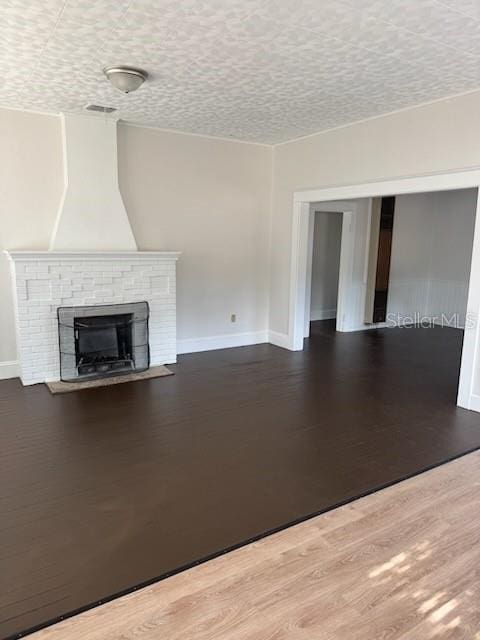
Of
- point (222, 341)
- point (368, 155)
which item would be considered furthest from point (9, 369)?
point (368, 155)

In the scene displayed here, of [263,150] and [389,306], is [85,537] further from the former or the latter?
[389,306]

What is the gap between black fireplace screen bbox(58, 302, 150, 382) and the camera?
4605mm

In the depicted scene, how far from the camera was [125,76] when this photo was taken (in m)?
3.32

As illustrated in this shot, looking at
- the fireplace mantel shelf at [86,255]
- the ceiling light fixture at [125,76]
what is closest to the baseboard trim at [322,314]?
the fireplace mantel shelf at [86,255]

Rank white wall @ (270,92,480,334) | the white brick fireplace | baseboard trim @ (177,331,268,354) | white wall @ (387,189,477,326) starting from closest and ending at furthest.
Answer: white wall @ (270,92,480,334)
the white brick fireplace
baseboard trim @ (177,331,268,354)
white wall @ (387,189,477,326)

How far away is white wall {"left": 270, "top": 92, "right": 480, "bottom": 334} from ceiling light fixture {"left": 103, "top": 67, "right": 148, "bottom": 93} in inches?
93.4

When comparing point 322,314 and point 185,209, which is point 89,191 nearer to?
point 185,209

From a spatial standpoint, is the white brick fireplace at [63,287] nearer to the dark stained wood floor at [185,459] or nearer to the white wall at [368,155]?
the dark stained wood floor at [185,459]

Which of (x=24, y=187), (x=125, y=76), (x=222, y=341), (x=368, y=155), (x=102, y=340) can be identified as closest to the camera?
(x=125, y=76)

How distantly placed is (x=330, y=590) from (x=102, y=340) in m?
3.60

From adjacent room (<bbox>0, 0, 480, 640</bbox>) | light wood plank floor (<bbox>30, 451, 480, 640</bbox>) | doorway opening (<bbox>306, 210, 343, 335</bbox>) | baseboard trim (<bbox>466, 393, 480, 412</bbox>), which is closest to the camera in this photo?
light wood plank floor (<bbox>30, 451, 480, 640</bbox>)

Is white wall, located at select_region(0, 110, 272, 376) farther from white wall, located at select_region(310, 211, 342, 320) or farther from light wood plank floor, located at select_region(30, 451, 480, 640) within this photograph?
light wood plank floor, located at select_region(30, 451, 480, 640)

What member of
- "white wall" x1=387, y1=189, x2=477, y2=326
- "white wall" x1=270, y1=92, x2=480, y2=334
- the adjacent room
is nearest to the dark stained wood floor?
the adjacent room

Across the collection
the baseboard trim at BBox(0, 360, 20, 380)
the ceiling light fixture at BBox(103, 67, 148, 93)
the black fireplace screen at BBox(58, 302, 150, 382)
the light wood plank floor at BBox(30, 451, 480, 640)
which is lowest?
the light wood plank floor at BBox(30, 451, 480, 640)
